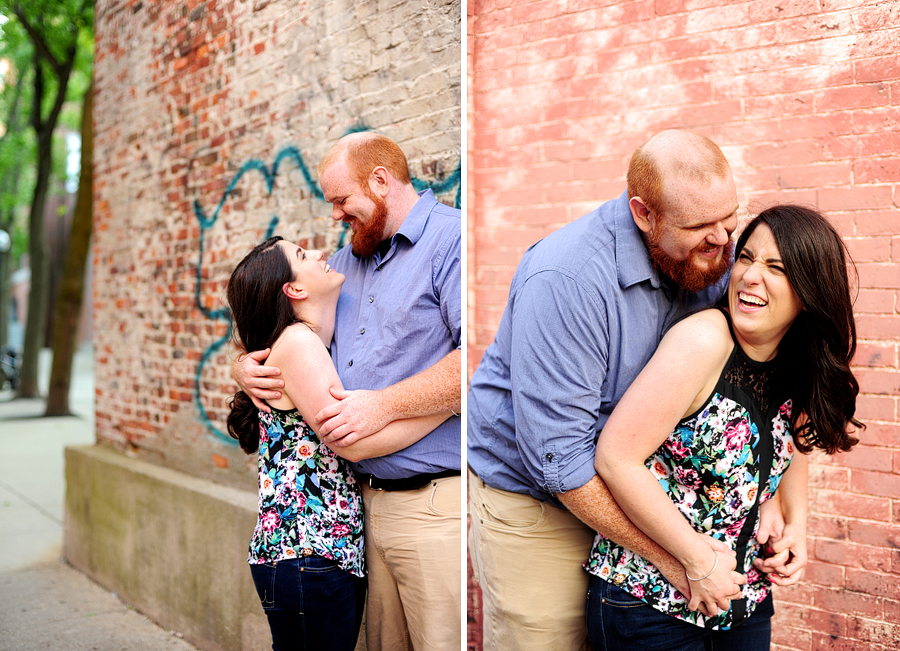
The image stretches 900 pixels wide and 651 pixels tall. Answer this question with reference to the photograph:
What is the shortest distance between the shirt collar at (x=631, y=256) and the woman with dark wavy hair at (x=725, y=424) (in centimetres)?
10

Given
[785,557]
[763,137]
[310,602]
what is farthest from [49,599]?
[763,137]

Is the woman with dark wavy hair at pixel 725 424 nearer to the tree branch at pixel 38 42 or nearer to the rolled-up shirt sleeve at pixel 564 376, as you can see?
the rolled-up shirt sleeve at pixel 564 376

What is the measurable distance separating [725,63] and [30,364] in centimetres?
297

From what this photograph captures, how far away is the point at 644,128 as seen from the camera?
1.42 meters

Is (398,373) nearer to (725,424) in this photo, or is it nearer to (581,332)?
(581,332)

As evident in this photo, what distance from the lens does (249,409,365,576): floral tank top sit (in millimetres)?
1157

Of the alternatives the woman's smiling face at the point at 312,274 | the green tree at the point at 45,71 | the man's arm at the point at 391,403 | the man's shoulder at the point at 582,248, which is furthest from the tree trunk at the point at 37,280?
the man's shoulder at the point at 582,248

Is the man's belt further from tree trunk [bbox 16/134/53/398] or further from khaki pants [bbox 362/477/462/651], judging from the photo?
tree trunk [bbox 16/134/53/398]

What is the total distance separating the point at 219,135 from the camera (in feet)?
4.38

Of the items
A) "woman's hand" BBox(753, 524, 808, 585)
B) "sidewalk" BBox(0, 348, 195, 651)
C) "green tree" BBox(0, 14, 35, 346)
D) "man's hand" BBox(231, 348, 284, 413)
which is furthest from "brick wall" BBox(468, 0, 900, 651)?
"green tree" BBox(0, 14, 35, 346)

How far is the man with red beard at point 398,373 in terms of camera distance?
3.73 ft

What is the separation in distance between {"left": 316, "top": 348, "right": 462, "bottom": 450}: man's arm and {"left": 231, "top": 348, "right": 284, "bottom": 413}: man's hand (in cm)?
10

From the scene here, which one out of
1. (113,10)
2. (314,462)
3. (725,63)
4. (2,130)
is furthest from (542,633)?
(2,130)

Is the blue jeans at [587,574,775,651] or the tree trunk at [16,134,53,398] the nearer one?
the blue jeans at [587,574,775,651]
